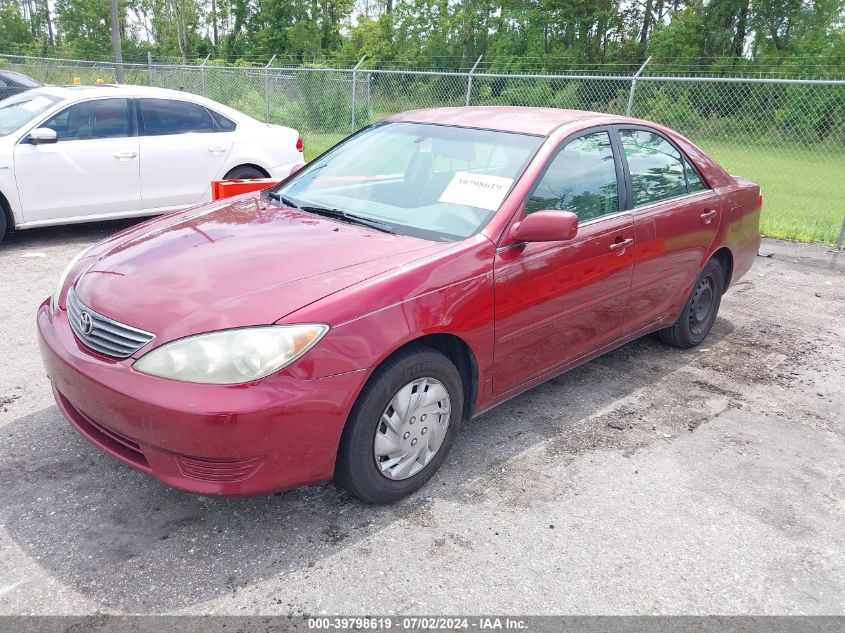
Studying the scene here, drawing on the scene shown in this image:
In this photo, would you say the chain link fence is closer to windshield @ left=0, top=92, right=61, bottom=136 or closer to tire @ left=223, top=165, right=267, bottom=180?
tire @ left=223, top=165, right=267, bottom=180

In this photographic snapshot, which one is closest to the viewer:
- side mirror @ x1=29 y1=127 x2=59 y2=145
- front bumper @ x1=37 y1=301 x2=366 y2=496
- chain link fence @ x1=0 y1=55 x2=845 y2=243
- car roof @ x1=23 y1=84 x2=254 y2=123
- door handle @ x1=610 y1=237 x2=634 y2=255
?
front bumper @ x1=37 y1=301 x2=366 y2=496

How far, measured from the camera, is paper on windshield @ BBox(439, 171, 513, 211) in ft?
11.3

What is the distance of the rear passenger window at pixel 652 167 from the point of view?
4.26m

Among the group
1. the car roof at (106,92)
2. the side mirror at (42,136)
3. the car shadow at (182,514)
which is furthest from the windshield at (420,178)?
the car roof at (106,92)

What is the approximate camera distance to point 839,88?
52.2 feet

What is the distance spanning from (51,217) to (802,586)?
6866mm

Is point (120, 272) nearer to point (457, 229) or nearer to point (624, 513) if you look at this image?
point (457, 229)

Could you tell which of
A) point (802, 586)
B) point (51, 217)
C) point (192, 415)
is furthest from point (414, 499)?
point (51, 217)

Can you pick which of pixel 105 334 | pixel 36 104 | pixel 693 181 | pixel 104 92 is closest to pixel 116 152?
pixel 104 92

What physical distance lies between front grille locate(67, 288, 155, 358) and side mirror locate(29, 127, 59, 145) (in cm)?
450

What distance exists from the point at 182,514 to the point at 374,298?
122cm

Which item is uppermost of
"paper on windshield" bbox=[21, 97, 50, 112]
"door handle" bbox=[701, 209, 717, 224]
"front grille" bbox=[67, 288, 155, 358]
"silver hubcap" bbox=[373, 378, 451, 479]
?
"paper on windshield" bbox=[21, 97, 50, 112]

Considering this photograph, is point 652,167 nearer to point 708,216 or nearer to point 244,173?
point 708,216

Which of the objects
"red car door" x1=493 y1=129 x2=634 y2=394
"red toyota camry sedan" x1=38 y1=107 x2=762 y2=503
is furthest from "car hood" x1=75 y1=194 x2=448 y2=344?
"red car door" x1=493 y1=129 x2=634 y2=394
